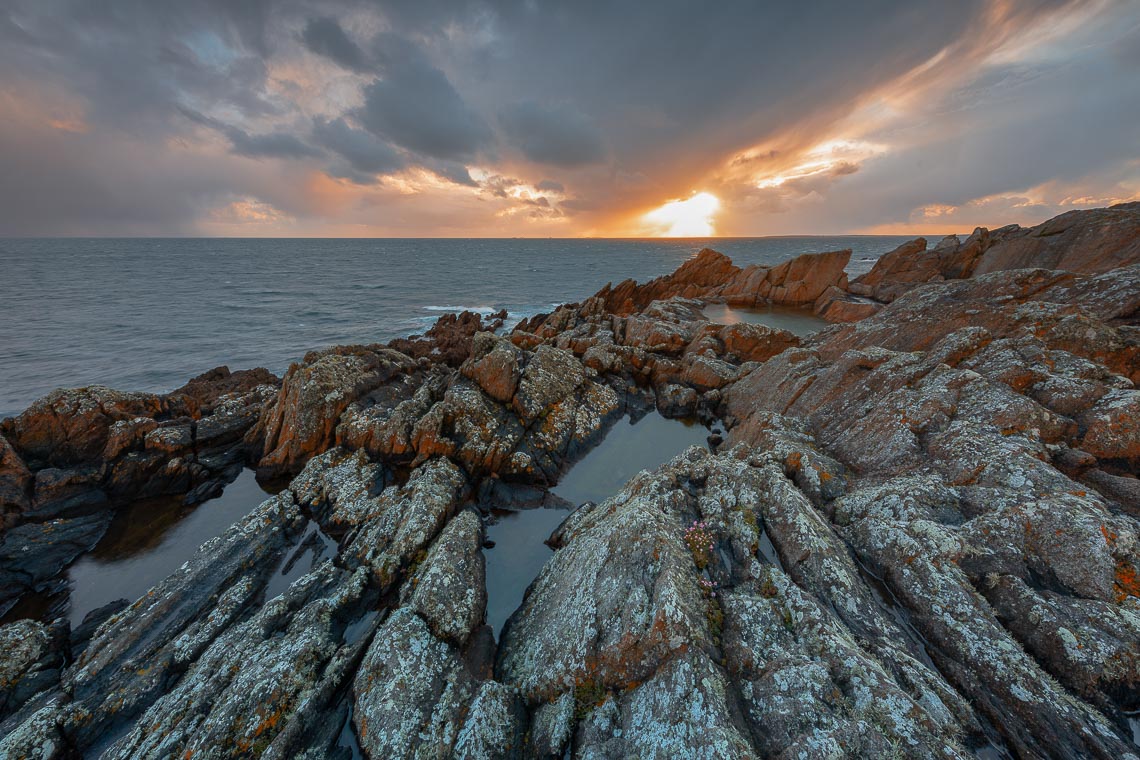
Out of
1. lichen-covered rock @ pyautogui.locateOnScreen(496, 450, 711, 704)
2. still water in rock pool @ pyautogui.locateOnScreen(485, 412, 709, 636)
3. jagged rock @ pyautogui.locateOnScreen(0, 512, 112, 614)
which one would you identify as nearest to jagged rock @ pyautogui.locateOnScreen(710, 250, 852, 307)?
still water in rock pool @ pyautogui.locateOnScreen(485, 412, 709, 636)

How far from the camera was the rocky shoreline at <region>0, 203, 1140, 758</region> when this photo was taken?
7582 millimetres

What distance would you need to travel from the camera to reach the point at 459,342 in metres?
39.9

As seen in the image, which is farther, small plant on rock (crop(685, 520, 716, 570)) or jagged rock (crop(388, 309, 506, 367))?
jagged rock (crop(388, 309, 506, 367))

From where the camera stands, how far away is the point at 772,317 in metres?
50.2

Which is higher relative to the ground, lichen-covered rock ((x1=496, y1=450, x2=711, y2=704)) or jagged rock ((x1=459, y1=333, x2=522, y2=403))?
jagged rock ((x1=459, y1=333, x2=522, y2=403))

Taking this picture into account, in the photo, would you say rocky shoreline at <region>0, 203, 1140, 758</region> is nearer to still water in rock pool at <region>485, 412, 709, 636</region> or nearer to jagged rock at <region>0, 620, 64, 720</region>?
jagged rock at <region>0, 620, 64, 720</region>

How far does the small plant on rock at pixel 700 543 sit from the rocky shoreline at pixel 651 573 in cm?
8

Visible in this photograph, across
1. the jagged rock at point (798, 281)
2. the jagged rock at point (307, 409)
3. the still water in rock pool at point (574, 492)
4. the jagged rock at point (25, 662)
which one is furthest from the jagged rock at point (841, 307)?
the jagged rock at point (25, 662)

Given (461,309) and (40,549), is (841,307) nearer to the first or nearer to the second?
(461,309)

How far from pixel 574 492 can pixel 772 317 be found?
43471mm

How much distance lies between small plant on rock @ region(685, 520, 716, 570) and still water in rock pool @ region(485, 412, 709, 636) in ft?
18.5

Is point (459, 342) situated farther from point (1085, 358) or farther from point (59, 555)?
point (1085, 358)

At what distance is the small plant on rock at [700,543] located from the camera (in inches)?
420

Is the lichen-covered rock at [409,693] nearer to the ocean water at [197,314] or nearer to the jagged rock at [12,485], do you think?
the jagged rock at [12,485]
